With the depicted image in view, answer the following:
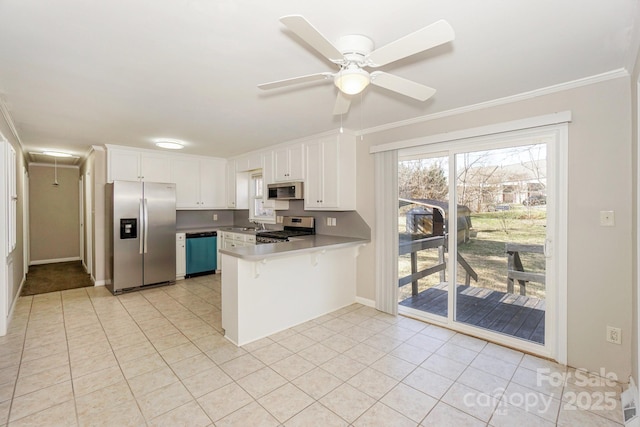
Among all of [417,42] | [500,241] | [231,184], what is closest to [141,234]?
[231,184]

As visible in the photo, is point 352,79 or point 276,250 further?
point 276,250

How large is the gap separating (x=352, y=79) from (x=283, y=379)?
2.21 m

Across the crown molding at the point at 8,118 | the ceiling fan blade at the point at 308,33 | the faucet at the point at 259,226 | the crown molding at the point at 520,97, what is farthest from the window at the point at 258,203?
the ceiling fan blade at the point at 308,33

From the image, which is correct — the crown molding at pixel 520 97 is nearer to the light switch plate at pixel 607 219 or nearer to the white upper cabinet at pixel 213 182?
the light switch plate at pixel 607 219

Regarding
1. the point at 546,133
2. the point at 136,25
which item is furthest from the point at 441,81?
the point at 136,25

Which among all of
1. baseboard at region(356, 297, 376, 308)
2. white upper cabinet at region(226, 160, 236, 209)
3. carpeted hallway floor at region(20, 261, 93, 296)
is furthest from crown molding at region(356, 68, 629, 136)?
carpeted hallway floor at region(20, 261, 93, 296)

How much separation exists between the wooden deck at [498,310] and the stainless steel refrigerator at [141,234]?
13.8ft

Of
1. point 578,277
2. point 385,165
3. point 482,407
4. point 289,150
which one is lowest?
point 482,407

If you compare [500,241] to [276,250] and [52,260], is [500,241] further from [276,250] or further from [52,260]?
[52,260]

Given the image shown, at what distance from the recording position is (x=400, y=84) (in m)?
1.86

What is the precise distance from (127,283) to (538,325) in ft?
17.5

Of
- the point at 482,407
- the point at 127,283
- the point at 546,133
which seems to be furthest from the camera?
the point at 127,283

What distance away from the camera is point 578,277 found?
2.41 meters

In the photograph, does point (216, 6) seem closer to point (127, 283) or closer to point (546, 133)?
point (546, 133)
